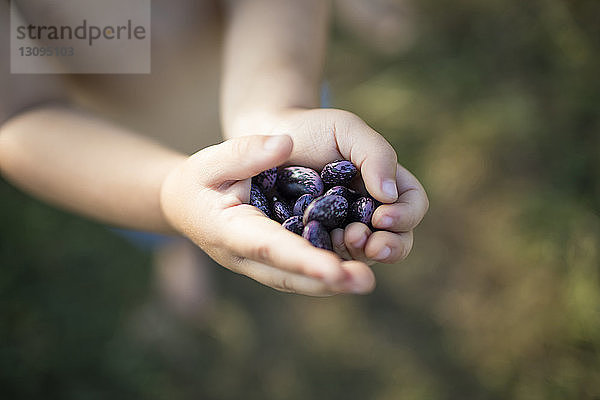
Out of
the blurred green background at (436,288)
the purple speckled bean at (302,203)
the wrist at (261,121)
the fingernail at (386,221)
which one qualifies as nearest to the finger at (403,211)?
the fingernail at (386,221)

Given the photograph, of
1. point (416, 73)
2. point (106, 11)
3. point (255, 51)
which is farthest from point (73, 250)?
point (416, 73)

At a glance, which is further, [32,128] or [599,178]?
[599,178]

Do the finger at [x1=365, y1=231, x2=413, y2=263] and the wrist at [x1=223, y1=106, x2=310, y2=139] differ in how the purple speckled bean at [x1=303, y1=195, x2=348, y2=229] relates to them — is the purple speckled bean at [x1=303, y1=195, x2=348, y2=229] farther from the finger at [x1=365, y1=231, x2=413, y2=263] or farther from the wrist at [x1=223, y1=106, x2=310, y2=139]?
the wrist at [x1=223, y1=106, x2=310, y2=139]

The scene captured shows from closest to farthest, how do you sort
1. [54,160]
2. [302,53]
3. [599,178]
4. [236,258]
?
[236,258] < [54,160] < [302,53] < [599,178]

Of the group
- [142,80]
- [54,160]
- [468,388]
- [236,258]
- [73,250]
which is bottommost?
[468,388]

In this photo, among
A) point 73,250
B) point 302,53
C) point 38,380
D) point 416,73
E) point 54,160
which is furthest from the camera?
point 416,73

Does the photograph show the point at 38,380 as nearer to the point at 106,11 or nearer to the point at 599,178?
the point at 106,11

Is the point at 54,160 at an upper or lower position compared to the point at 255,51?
lower

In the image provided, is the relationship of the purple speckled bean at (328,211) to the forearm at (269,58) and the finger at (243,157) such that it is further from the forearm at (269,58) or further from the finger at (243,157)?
the forearm at (269,58)
